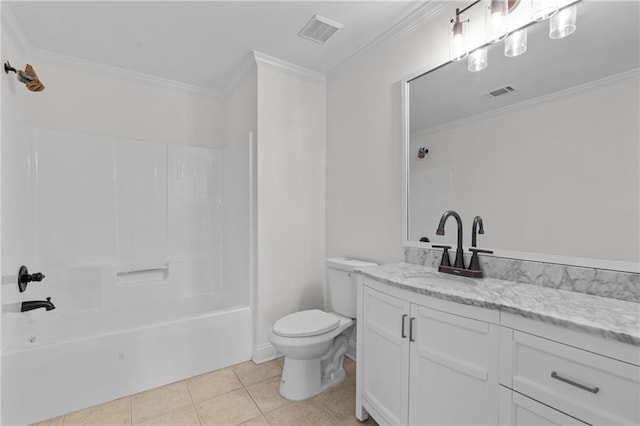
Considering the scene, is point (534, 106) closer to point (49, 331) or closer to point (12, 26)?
point (12, 26)

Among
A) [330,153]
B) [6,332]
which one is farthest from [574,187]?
[6,332]

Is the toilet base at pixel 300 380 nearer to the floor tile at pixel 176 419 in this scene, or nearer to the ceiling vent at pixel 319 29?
the floor tile at pixel 176 419

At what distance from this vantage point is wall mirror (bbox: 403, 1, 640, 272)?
1146 mm

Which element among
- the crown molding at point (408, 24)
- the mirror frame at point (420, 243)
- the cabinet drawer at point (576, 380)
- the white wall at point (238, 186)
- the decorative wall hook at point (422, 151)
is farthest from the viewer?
the white wall at point (238, 186)

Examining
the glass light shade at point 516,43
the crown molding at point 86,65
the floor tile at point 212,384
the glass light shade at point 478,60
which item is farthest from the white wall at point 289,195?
the glass light shade at point 516,43

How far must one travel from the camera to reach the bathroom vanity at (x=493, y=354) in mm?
840

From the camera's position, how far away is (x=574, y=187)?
4.12 feet

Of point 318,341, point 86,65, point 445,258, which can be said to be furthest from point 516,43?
point 86,65

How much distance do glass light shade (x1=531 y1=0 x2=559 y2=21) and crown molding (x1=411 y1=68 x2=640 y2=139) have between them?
0.34 meters

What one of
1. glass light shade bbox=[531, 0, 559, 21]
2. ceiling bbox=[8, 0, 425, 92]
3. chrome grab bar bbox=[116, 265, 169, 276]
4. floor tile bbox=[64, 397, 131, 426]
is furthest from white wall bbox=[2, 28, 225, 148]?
glass light shade bbox=[531, 0, 559, 21]

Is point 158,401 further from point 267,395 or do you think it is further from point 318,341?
point 318,341

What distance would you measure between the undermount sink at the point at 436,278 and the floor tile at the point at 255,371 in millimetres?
1312

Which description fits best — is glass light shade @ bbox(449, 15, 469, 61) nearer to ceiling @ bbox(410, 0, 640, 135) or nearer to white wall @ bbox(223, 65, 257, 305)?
ceiling @ bbox(410, 0, 640, 135)

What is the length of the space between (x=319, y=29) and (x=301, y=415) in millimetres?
2474
